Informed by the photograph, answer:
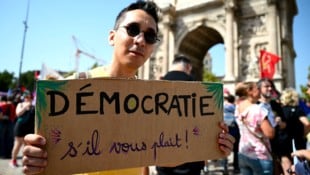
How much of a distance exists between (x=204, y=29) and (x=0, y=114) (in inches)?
636

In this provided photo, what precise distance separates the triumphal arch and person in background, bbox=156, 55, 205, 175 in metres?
12.8

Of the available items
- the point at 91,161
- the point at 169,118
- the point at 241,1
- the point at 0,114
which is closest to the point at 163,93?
the point at 169,118

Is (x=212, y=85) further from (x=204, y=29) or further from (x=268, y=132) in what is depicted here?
(x=204, y=29)

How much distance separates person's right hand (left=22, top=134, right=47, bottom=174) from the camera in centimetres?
107

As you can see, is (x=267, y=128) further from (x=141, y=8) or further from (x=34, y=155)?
(x=34, y=155)

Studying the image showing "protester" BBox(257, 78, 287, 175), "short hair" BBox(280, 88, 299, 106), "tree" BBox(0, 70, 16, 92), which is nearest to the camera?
"protester" BBox(257, 78, 287, 175)

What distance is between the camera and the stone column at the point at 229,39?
1692cm

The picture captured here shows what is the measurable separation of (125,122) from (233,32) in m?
17.6

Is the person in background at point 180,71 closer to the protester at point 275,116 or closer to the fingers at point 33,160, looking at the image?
the protester at point 275,116

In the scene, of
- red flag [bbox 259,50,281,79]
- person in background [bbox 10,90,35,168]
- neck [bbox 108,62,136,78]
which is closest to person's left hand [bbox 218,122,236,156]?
neck [bbox 108,62,136,78]

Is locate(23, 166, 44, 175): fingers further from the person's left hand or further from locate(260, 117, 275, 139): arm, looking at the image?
locate(260, 117, 275, 139): arm

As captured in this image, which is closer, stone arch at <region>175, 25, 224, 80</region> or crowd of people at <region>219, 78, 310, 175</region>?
crowd of people at <region>219, 78, 310, 175</region>

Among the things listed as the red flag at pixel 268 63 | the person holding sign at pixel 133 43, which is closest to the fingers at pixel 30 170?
A: the person holding sign at pixel 133 43

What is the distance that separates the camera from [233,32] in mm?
17547
